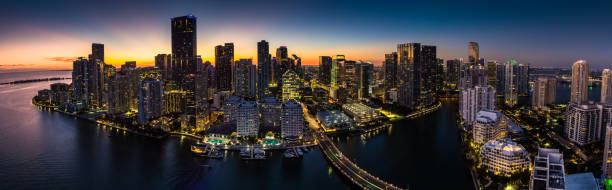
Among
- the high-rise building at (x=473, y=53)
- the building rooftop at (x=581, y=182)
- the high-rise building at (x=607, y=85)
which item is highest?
the high-rise building at (x=473, y=53)

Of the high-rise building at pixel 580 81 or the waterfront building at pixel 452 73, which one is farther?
the waterfront building at pixel 452 73

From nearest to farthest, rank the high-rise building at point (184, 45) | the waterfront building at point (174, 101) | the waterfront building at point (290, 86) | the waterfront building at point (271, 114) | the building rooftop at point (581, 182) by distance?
1. the building rooftop at point (581, 182)
2. the waterfront building at point (271, 114)
3. the waterfront building at point (174, 101)
4. the waterfront building at point (290, 86)
5. the high-rise building at point (184, 45)

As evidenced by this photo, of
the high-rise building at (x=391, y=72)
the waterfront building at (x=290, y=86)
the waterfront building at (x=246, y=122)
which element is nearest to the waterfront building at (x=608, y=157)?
the waterfront building at (x=246, y=122)

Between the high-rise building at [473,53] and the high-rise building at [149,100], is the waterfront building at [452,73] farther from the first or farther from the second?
the high-rise building at [149,100]

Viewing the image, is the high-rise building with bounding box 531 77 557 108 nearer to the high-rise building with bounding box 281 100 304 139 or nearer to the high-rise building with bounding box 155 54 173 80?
the high-rise building with bounding box 281 100 304 139

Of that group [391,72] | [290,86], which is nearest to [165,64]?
[290,86]

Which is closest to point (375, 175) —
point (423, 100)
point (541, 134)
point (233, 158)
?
point (233, 158)

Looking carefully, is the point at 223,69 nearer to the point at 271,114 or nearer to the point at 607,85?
the point at 271,114
